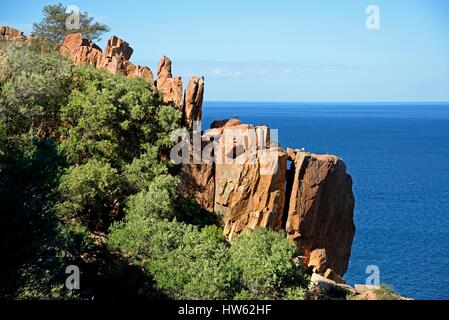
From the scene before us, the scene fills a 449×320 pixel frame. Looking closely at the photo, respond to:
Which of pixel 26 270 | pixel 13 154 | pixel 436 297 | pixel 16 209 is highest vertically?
pixel 13 154

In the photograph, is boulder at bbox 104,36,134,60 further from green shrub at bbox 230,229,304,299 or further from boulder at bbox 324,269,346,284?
boulder at bbox 324,269,346,284

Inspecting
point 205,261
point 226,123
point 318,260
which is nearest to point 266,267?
point 205,261

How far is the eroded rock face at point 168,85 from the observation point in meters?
37.0

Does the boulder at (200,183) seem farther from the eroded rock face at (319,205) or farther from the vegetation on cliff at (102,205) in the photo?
the eroded rock face at (319,205)

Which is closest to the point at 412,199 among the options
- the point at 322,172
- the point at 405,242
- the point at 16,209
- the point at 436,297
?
the point at 405,242

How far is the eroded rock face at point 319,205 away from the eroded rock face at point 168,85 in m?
7.78

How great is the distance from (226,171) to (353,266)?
3763 cm

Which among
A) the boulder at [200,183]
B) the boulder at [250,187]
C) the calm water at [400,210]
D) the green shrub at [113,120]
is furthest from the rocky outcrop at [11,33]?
the calm water at [400,210]

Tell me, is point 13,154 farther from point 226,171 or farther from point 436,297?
point 436,297

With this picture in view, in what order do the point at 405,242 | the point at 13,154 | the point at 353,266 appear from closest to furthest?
1. the point at 13,154
2. the point at 353,266
3. the point at 405,242

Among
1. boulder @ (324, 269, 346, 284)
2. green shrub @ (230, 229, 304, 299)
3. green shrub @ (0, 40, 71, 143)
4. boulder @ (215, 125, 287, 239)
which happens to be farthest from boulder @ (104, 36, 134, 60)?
boulder @ (324, 269, 346, 284)

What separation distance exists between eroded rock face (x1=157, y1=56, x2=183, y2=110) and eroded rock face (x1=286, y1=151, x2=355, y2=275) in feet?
25.5

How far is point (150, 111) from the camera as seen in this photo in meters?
35.6

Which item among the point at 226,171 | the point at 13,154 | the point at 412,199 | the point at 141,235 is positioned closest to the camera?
the point at 13,154
